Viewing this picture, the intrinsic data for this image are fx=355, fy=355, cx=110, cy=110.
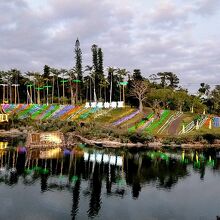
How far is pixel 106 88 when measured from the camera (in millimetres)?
135250

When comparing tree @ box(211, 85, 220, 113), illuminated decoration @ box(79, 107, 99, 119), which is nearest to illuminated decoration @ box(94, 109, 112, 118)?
illuminated decoration @ box(79, 107, 99, 119)

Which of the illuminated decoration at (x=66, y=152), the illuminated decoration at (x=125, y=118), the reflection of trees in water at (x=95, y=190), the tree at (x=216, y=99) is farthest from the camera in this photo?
the tree at (x=216, y=99)

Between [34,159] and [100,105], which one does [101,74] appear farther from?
[34,159]

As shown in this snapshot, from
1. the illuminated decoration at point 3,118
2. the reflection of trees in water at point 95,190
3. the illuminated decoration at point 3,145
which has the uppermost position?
the illuminated decoration at point 3,118

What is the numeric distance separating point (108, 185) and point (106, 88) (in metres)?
91.2

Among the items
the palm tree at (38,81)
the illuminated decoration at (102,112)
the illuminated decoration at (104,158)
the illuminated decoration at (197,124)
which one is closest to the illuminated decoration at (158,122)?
the illuminated decoration at (197,124)

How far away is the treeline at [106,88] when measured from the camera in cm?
11975

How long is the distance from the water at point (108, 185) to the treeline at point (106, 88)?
46.4 metres

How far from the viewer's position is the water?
36.1m

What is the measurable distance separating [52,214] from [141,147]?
142ft

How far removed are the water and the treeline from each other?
46392 millimetres

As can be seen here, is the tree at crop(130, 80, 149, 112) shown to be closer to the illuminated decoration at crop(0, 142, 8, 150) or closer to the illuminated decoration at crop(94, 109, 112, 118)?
the illuminated decoration at crop(94, 109, 112, 118)

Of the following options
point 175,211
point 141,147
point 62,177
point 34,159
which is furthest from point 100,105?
point 175,211

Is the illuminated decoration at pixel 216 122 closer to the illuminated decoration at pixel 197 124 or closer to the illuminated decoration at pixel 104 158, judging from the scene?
the illuminated decoration at pixel 197 124
